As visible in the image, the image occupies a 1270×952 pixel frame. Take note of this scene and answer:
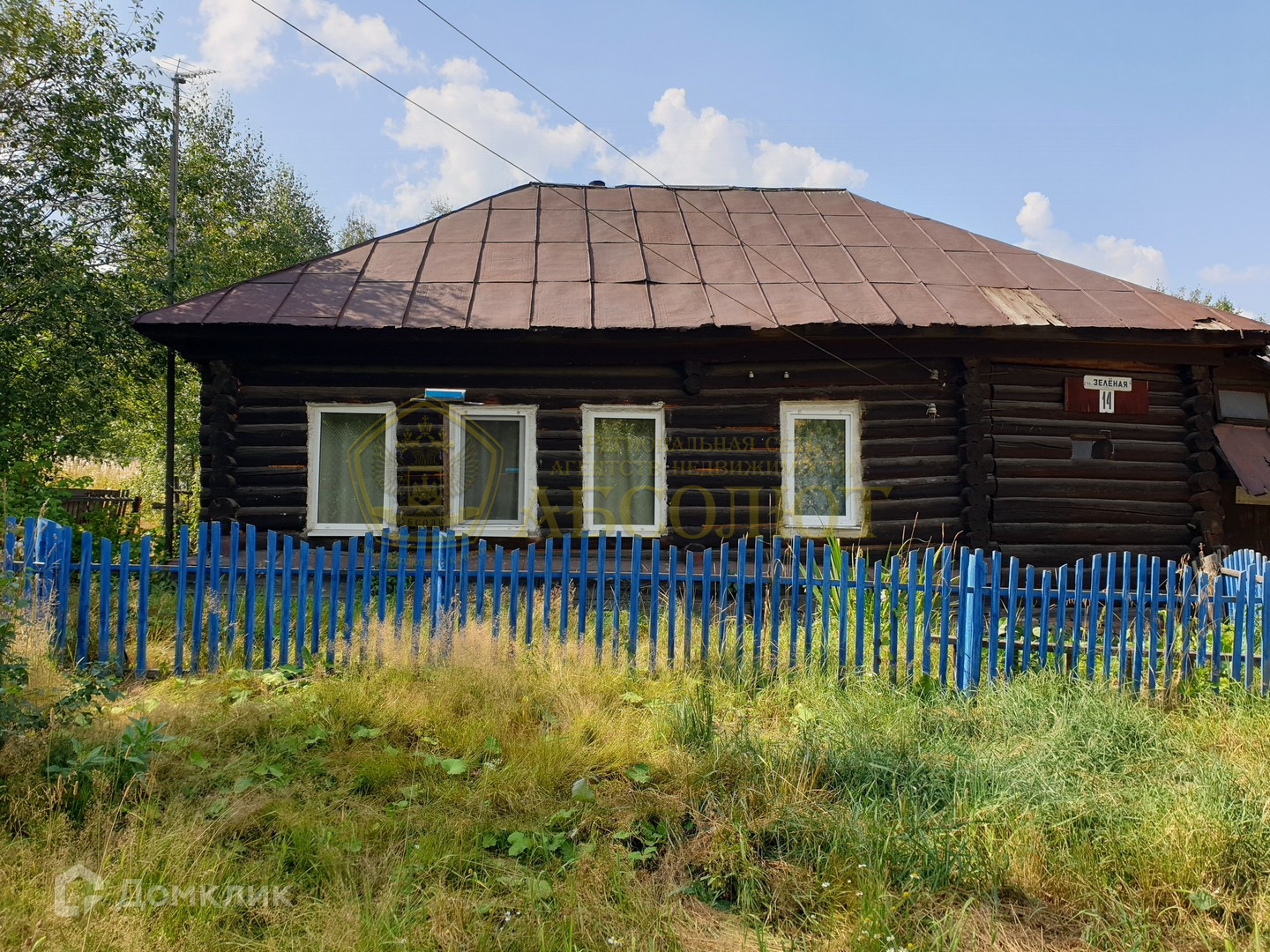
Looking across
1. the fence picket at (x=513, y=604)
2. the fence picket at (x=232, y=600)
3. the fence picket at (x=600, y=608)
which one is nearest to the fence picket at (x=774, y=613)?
the fence picket at (x=600, y=608)

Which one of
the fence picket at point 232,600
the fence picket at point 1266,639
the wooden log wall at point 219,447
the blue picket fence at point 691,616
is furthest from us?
the wooden log wall at point 219,447

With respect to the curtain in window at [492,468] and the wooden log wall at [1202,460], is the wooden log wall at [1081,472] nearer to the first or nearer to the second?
the wooden log wall at [1202,460]

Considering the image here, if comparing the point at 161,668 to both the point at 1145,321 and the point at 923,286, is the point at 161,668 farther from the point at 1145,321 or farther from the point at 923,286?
the point at 1145,321

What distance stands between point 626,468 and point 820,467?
2295mm

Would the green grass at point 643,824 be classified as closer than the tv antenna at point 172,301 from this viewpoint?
Yes

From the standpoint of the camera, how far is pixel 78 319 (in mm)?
10125

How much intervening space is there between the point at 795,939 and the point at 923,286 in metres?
7.67

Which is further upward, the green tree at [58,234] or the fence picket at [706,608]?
the green tree at [58,234]

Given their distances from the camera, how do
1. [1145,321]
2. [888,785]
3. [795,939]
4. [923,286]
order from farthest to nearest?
[923,286] → [1145,321] → [888,785] → [795,939]

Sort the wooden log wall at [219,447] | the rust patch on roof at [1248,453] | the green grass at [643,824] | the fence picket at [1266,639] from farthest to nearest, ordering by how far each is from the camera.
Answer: the rust patch on roof at [1248,453] → the wooden log wall at [219,447] → the fence picket at [1266,639] → the green grass at [643,824]

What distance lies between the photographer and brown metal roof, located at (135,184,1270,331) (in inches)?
296

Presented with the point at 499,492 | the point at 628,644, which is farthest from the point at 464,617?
the point at 499,492

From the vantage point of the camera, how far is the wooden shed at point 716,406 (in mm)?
7590

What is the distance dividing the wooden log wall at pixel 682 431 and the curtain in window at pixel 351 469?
0.22 m
